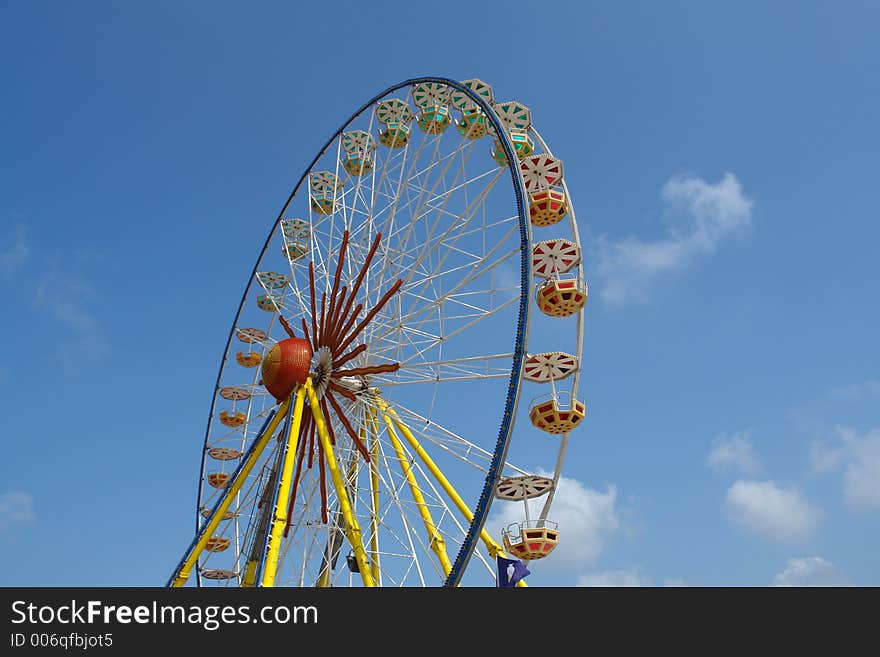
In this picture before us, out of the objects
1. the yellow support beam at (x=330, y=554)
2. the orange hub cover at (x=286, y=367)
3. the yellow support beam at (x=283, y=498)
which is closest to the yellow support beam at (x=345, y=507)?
the yellow support beam at (x=283, y=498)

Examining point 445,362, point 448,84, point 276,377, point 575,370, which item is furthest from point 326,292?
point 575,370

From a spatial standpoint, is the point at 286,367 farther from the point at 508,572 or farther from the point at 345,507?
the point at 508,572

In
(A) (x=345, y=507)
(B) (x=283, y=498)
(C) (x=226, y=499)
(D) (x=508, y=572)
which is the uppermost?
(C) (x=226, y=499)

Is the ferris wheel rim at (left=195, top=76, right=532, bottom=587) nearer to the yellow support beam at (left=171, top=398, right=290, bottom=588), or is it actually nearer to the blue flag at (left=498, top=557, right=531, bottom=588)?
the blue flag at (left=498, top=557, right=531, bottom=588)

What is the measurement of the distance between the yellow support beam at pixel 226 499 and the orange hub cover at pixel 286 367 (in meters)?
0.39

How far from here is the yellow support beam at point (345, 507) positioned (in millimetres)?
14561

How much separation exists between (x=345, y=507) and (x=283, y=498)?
1185 millimetres

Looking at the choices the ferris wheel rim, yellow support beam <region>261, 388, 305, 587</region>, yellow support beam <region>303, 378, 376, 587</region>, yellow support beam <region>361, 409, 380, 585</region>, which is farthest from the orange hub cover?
the ferris wheel rim

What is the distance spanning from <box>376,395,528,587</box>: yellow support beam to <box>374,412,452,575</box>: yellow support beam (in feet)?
0.62

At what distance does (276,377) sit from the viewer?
17344 millimetres

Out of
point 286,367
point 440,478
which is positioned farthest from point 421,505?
point 286,367

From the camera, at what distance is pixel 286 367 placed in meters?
17.2

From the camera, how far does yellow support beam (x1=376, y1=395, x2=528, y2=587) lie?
15172 mm
